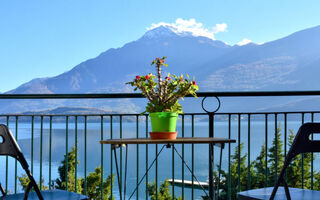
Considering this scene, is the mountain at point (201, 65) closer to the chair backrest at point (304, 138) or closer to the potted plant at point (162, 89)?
Answer: the potted plant at point (162, 89)

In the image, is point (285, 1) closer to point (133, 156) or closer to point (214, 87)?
point (214, 87)

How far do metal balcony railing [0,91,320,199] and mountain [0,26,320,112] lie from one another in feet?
45.6

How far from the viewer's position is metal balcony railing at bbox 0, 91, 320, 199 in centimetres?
274

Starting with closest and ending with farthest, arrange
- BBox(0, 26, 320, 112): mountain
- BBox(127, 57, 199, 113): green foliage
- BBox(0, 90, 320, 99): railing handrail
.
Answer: BBox(127, 57, 199, 113): green foliage
BBox(0, 90, 320, 99): railing handrail
BBox(0, 26, 320, 112): mountain

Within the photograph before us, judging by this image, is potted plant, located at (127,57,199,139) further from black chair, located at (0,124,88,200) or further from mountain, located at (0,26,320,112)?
mountain, located at (0,26,320,112)

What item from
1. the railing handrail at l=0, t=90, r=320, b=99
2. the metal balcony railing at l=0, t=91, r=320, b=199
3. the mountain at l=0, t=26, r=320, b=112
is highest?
the mountain at l=0, t=26, r=320, b=112

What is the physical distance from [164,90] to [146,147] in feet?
1.75

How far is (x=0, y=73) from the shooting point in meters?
111

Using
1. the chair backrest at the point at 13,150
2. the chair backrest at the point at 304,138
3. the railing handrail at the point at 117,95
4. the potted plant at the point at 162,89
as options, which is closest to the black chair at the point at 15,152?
the chair backrest at the point at 13,150

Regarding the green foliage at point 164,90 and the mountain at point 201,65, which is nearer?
the green foliage at point 164,90

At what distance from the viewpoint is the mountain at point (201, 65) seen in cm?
10206

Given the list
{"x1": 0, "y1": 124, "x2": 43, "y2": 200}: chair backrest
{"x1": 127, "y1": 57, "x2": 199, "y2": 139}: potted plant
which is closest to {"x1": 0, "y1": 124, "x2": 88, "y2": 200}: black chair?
{"x1": 0, "y1": 124, "x2": 43, "y2": 200}: chair backrest

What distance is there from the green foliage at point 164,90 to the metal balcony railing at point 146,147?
43 cm

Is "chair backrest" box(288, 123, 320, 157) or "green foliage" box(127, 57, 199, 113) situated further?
"green foliage" box(127, 57, 199, 113)
